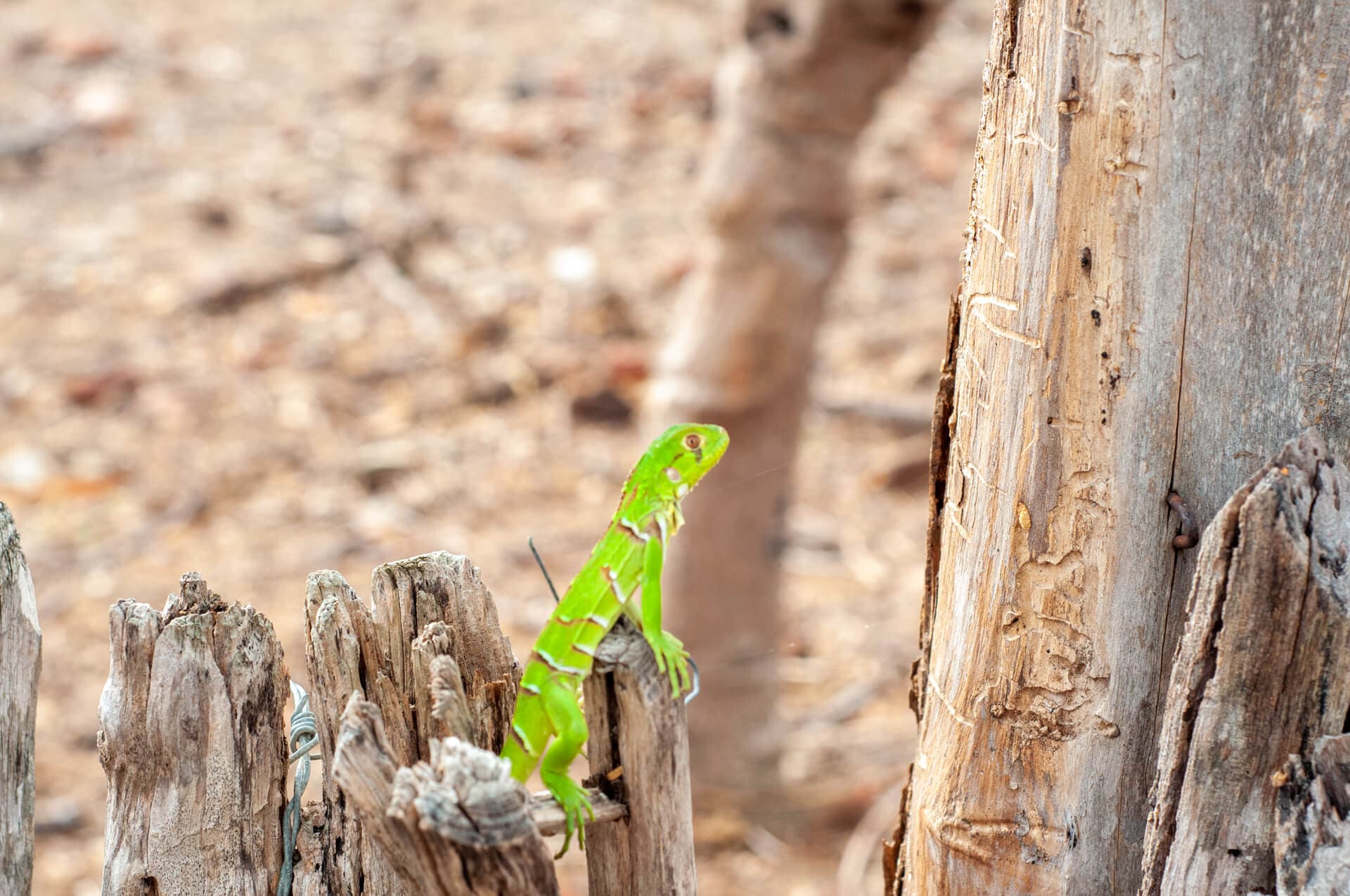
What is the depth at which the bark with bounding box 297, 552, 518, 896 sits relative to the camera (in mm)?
1708

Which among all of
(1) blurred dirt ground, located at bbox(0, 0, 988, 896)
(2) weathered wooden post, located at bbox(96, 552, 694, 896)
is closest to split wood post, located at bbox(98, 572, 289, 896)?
(2) weathered wooden post, located at bbox(96, 552, 694, 896)

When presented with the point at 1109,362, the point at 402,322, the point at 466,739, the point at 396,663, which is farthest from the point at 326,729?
the point at 402,322

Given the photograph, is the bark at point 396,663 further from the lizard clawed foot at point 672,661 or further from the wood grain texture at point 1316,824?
the wood grain texture at point 1316,824

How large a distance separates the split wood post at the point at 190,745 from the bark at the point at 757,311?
1925 millimetres

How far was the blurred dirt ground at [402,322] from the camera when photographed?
5.28 meters

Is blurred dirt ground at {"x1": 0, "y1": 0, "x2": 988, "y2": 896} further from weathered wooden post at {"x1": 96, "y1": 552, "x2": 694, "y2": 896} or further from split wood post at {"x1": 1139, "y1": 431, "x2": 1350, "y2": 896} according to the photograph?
split wood post at {"x1": 1139, "y1": 431, "x2": 1350, "y2": 896}

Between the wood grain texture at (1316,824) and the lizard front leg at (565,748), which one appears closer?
the wood grain texture at (1316,824)

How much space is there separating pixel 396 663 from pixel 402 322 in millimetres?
5387

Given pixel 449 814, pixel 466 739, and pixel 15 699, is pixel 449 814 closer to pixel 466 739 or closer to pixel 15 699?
pixel 466 739

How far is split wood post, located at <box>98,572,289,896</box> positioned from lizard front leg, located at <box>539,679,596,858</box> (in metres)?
0.42

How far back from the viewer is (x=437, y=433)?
6328mm

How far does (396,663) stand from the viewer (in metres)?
1.78

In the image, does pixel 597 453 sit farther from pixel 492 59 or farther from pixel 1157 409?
pixel 1157 409

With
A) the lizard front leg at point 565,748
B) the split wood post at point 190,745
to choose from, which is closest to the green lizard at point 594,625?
the lizard front leg at point 565,748
